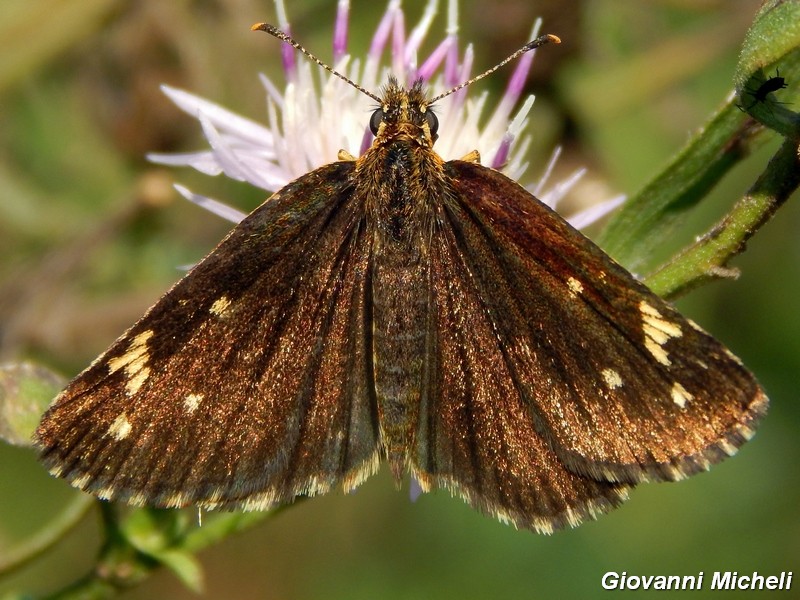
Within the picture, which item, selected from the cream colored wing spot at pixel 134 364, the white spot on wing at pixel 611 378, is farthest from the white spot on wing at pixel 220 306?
the white spot on wing at pixel 611 378

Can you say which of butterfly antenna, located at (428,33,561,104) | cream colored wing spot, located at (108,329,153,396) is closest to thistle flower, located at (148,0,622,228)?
butterfly antenna, located at (428,33,561,104)

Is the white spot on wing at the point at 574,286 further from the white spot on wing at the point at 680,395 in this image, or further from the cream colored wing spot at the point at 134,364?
the cream colored wing spot at the point at 134,364

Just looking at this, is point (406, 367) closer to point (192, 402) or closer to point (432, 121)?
point (192, 402)

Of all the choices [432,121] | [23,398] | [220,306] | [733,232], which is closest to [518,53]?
[432,121]

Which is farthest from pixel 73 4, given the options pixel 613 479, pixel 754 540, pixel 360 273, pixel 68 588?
pixel 754 540

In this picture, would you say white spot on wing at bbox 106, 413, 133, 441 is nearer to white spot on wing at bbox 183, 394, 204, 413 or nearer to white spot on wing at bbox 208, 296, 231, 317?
white spot on wing at bbox 183, 394, 204, 413
